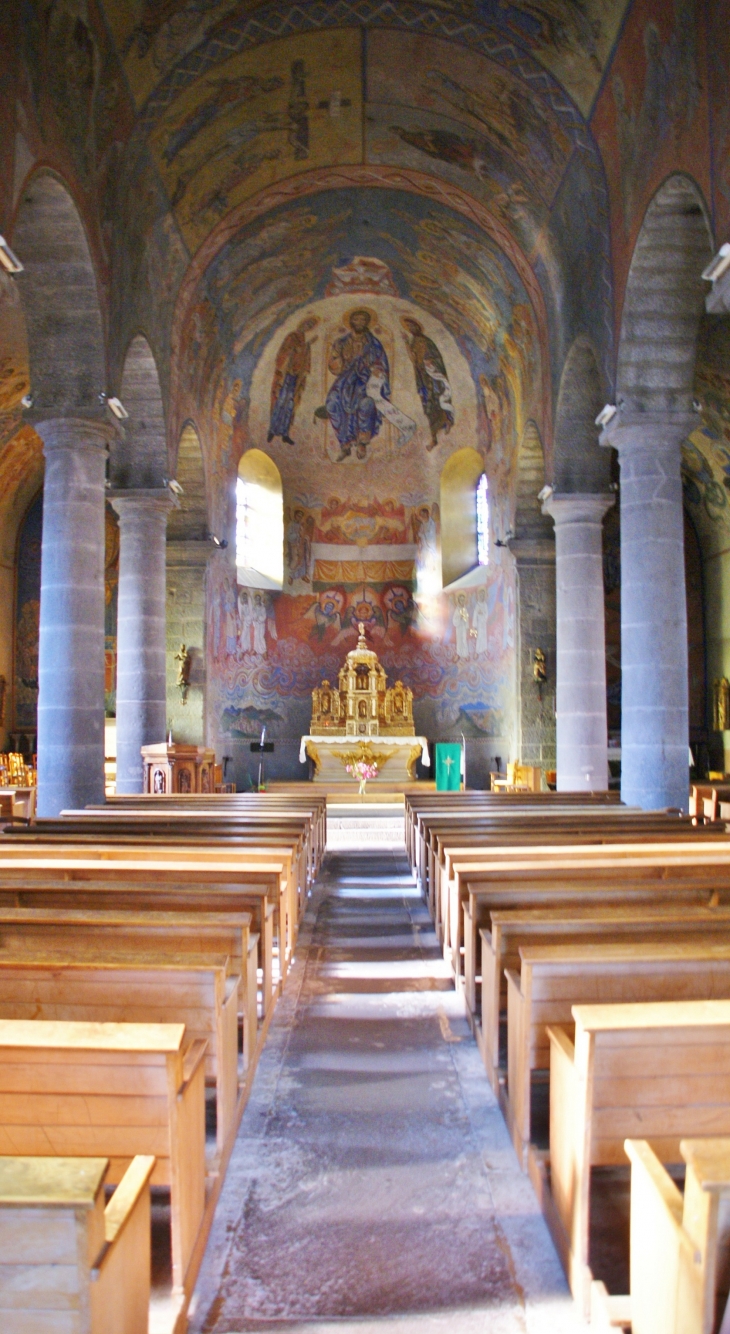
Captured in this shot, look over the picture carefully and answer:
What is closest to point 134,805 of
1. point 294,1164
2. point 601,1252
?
point 294,1164

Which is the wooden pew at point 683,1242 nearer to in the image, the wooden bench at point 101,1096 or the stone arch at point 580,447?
the wooden bench at point 101,1096

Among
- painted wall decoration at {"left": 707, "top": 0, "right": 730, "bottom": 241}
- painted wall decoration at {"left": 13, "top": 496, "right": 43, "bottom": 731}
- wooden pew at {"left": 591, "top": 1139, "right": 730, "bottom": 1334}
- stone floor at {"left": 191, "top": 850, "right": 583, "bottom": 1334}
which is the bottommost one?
stone floor at {"left": 191, "top": 850, "right": 583, "bottom": 1334}

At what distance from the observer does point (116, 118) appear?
434 inches

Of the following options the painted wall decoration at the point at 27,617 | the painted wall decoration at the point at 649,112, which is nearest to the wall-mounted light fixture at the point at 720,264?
the painted wall decoration at the point at 649,112

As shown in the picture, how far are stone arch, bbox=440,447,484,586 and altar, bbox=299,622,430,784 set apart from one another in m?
2.90

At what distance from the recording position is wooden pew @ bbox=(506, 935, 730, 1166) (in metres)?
3.19

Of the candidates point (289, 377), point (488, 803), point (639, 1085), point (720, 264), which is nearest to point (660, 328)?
point (720, 264)

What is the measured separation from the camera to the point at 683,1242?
74.5 inches

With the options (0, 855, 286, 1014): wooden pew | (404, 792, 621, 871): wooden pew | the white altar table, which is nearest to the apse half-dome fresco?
the white altar table

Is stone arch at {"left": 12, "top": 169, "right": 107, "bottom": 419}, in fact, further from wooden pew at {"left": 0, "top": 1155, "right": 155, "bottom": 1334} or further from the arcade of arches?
wooden pew at {"left": 0, "top": 1155, "right": 155, "bottom": 1334}

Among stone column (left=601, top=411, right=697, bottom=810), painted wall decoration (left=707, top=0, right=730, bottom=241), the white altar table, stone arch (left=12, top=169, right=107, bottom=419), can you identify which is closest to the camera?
painted wall decoration (left=707, top=0, right=730, bottom=241)

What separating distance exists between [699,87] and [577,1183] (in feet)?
29.0

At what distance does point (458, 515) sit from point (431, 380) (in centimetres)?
326

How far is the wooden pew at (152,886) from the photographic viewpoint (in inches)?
180
